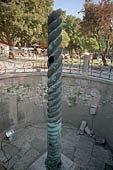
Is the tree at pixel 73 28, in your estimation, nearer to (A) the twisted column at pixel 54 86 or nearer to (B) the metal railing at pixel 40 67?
(B) the metal railing at pixel 40 67

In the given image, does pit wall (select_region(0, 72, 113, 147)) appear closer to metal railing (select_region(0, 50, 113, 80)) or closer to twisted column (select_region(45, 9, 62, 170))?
metal railing (select_region(0, 50, 113, 80))

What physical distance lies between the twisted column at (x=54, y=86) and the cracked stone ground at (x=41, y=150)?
2001mm

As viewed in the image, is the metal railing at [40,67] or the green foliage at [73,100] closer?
the green foliage at [73,100]

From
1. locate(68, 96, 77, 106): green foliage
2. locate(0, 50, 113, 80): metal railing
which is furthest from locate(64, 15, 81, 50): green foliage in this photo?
locate(68, 96, 77, 106): green foliage

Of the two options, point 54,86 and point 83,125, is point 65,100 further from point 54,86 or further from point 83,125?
point 54,86

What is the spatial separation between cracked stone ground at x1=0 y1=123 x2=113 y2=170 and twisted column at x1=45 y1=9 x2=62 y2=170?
2001 mm

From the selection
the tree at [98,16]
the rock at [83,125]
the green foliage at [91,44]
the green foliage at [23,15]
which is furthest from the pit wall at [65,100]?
the green foliage at [91,44]

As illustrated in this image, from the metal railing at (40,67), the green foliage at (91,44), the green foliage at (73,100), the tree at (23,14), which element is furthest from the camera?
the green foliage at (91,44)

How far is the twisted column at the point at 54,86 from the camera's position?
1994 mm

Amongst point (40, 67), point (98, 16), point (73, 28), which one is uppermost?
point (73, 28)

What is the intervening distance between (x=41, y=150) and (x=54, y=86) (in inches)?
151

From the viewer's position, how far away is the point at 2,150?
4.72 metres

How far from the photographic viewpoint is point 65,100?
253 inches

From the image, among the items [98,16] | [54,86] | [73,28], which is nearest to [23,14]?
[98,16]
